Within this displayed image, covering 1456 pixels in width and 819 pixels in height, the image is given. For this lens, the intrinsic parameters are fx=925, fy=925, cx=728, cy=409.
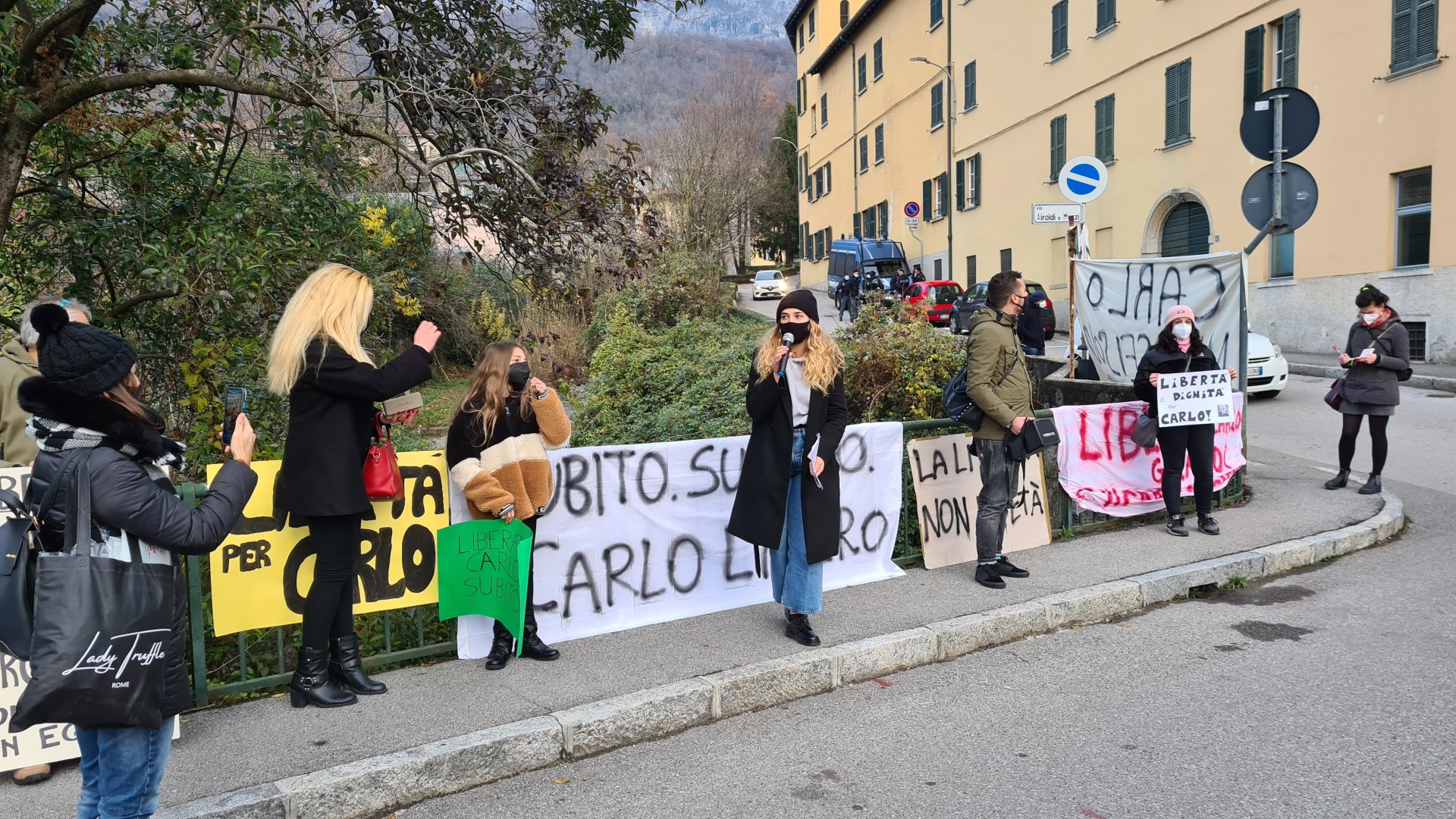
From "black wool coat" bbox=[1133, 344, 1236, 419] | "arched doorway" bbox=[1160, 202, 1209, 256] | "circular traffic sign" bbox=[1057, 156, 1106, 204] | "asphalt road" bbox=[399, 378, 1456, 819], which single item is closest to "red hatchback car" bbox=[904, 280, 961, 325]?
"arched doorway" bbox=[1160, 202, 1209, 256]

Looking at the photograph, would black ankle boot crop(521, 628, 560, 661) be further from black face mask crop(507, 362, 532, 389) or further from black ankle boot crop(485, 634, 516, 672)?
black face mask crop(507, 362, 532, 389)

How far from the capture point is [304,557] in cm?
449

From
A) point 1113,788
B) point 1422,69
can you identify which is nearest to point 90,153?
point 1113,788

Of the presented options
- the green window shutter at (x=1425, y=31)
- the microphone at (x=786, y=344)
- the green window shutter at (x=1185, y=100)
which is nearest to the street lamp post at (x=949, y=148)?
the green window shutter at (x=1185, y=100)

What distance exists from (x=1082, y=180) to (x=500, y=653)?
25.4 ft

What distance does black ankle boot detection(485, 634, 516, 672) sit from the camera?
15.4ft

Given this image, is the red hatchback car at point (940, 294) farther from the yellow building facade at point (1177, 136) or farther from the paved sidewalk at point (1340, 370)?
the paved sidewalk at point (1340, 370)

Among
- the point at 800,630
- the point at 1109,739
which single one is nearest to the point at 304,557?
the point at 800,630

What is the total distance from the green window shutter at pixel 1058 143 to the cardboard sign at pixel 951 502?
24531 millimetres

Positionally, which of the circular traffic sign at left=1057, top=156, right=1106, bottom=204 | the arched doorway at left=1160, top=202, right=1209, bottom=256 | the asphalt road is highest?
the arched doorway at left=1160, top=202, right=1209, bottom=256

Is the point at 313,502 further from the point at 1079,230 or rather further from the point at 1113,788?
the point at 1079,230

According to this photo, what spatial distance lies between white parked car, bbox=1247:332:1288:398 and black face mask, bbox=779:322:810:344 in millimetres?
11721

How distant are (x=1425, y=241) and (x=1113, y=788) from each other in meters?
18.7

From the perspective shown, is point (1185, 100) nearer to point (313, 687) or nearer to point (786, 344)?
point (786, 344)
